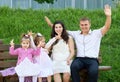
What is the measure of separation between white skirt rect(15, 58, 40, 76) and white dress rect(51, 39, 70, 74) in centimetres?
38

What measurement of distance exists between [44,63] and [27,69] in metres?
0.32

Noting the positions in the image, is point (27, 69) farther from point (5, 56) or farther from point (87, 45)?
point (87, 45)

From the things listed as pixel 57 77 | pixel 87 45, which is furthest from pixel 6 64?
pixel 87 45

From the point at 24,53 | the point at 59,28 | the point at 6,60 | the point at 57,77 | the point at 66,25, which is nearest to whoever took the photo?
the point at 24,53

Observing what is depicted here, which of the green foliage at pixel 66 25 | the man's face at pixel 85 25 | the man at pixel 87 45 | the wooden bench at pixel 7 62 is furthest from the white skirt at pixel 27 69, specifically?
the green foliage at pixel 66 25

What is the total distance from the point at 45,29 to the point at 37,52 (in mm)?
3505

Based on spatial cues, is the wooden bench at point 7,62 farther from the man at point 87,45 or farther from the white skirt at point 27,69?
the white skirt at point 27,69

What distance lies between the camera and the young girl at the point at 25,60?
872 cm

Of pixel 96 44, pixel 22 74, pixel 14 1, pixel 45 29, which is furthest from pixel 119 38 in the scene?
pixel 14 1

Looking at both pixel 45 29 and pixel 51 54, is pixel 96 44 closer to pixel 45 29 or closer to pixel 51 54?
pixel 51 54

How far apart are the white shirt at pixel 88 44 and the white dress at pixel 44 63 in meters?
0.54

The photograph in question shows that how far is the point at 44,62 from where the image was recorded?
8906mm

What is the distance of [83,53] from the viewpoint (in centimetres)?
904

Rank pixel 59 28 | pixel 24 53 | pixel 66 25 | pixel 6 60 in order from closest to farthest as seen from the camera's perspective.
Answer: pixel 24 53 < pixel 59 28 < pixel 6 60 < pixel 66 25
